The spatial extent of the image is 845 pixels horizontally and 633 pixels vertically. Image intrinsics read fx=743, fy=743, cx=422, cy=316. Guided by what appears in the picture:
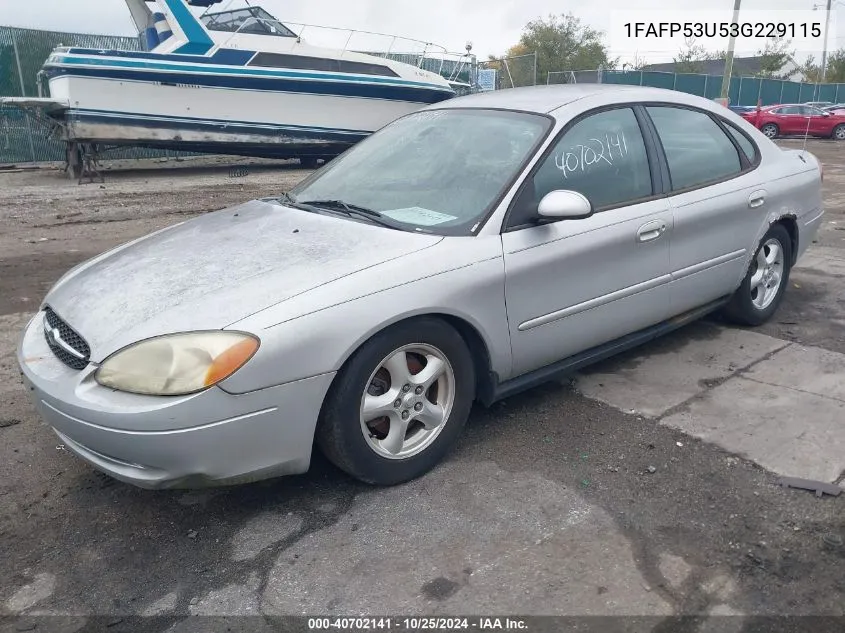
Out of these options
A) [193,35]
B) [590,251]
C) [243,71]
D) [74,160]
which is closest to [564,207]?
[590,251]

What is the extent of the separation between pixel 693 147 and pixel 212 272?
2.89 meters

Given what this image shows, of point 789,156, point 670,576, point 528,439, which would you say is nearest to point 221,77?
point 789,156

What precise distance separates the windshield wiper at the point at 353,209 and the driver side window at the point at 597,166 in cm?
57

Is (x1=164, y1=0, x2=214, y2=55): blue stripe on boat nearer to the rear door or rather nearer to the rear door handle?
the rear door

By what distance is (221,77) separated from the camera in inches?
574

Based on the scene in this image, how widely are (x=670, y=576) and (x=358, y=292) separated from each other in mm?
1467

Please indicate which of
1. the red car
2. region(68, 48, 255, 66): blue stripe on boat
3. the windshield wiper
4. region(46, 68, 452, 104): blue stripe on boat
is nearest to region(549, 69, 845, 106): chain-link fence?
the red car

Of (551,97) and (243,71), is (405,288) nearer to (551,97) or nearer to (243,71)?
(551,97)

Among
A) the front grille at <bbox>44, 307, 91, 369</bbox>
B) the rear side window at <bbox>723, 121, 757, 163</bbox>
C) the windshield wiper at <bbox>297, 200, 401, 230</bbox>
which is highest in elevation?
the rear side window at <bbox>723, 121, 757, 163</bbox>

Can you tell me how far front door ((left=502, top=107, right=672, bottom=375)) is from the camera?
131 inches

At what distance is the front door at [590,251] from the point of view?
3.34m

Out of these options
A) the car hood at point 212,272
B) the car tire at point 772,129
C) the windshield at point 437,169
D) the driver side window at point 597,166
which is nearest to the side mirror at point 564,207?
the driver side window at point 597,166

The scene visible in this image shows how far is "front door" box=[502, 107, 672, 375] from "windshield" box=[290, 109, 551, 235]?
158mm

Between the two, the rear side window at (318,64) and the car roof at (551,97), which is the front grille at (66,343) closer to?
the car roof at (551,97)
